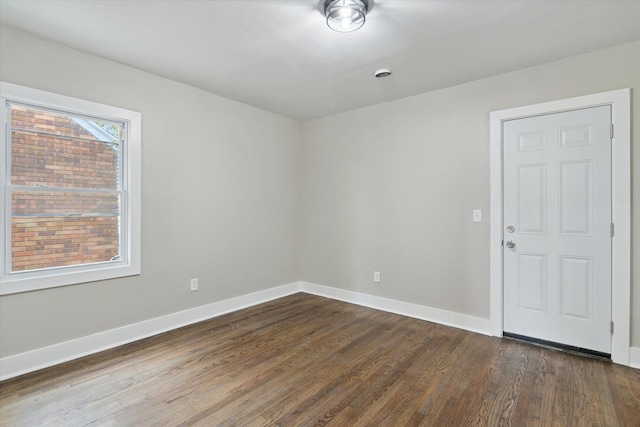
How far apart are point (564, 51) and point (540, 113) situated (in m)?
0.50

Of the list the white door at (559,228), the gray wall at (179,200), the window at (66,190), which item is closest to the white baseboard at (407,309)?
the white door at (559,228)

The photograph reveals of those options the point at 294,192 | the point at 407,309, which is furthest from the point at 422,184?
the point at 294,192

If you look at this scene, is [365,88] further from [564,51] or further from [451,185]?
[564,51]

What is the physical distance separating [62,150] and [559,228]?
433 cm

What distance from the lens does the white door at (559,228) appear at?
2631mm

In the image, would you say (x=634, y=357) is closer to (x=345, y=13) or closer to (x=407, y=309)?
(x=407, y=309)

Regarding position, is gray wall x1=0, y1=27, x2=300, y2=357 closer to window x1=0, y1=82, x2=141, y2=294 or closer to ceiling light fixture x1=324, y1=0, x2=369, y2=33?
window x1=0, y1=82, x2=141, y2=294

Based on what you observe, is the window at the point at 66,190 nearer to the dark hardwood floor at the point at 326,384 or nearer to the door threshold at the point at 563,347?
the dark hardwood floor at the point at 326,384

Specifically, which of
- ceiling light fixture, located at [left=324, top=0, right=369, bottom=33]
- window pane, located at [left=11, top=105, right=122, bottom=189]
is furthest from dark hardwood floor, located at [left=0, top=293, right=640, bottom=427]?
ceiling light fixture, located at [left=324, top=0, right=369, bottom=33]

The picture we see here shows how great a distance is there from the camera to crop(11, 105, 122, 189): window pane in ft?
7.92

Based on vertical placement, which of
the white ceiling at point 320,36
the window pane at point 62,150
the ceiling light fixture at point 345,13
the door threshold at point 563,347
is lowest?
the door threshold at point 563,347

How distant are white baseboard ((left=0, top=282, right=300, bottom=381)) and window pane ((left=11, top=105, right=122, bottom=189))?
130 centimetres

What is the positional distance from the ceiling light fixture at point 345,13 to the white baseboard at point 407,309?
9.51ft

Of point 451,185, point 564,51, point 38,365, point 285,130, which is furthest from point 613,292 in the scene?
point 38,365
